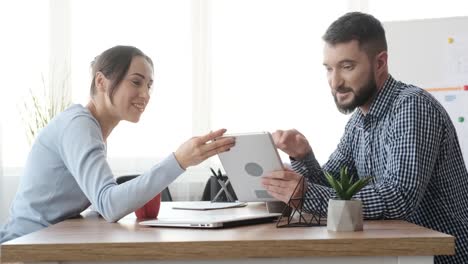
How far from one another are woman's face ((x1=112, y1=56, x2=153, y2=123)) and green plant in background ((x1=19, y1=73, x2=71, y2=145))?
2.61 meters

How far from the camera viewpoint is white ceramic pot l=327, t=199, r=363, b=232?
65.2 inches

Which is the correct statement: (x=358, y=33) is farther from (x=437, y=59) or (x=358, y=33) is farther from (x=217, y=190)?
(x=437, y=59)

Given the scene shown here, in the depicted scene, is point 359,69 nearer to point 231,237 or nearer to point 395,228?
point 395,228

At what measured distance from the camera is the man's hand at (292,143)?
2316 millimetres

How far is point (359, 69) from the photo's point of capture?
7.44 ft

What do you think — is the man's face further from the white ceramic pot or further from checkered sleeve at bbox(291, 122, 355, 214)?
the white ceramic pot

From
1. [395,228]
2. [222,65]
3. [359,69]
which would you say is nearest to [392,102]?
[359,69]

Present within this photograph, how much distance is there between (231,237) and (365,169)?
0.92 meters

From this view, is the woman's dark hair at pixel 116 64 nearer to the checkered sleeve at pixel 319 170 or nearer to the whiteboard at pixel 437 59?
the checkered sleeve at pixel 319 170

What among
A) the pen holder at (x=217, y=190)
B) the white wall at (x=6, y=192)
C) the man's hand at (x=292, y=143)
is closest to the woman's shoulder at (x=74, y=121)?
the man's hand at (x=292, y=143)

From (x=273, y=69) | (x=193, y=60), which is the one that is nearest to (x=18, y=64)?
(x=193, y=60)

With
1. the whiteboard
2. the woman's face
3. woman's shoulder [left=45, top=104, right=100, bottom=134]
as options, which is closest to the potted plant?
woman's shoulder [left=45, top=104, right=100, bottom=134]

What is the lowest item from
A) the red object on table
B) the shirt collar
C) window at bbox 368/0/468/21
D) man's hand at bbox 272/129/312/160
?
the red object on table

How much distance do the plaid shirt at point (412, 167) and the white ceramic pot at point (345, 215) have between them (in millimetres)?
269
